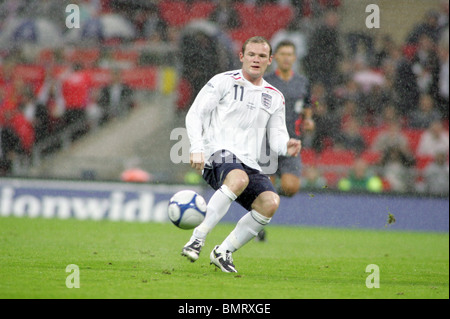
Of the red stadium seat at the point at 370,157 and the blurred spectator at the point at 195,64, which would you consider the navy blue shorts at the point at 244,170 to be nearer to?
the red stadium seat at the point at 370,157

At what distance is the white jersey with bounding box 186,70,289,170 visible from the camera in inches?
259

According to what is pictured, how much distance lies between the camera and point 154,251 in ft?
27.1

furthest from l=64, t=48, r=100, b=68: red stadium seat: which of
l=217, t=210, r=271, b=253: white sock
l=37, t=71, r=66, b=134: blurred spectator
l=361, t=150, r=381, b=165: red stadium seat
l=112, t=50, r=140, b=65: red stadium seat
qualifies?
l=217, t=210, r=271, b=253: white sock

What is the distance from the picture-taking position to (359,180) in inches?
537

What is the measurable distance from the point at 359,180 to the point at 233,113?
24.3ft

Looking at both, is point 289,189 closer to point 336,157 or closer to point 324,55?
point 336,157

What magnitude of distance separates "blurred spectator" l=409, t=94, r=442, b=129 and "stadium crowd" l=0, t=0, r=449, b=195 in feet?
0.07

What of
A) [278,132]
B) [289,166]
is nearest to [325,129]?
[289,166]

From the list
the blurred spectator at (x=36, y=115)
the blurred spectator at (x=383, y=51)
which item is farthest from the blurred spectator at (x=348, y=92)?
the blurred spectator at (x=36, y=115)

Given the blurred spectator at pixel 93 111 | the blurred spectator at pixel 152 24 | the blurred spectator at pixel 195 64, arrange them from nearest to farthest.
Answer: the blurred spectator at pixel 195 64
the blurred spectator at pixel 93 111
the blurred spectator at pixel 152 24

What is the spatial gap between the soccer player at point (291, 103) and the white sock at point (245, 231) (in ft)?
9.63

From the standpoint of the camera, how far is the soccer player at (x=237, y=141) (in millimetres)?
6453

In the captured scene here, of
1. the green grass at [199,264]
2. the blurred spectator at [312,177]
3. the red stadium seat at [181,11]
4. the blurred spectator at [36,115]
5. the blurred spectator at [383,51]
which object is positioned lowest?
the green grass at [199,264]

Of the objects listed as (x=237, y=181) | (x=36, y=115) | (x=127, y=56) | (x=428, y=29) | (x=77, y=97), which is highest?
(x=428, y=29)
